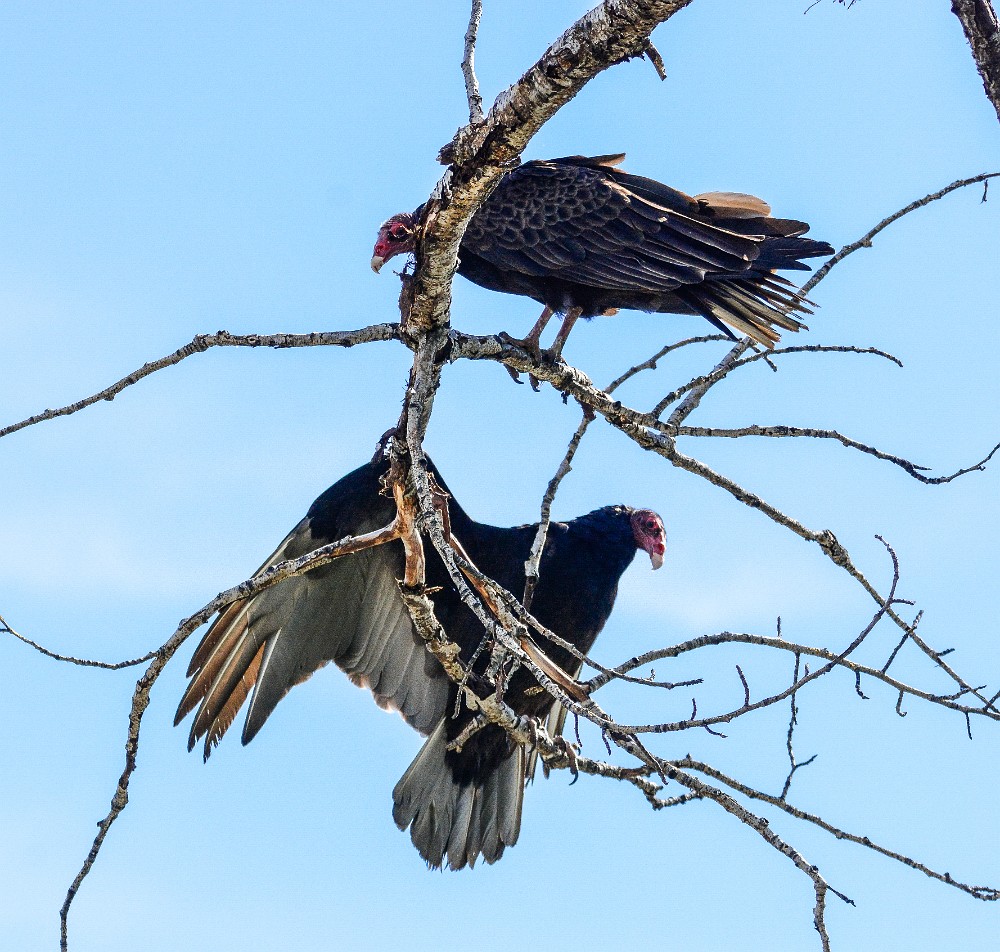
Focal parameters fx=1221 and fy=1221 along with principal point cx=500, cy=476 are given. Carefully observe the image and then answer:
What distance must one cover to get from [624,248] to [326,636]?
1.63 meters

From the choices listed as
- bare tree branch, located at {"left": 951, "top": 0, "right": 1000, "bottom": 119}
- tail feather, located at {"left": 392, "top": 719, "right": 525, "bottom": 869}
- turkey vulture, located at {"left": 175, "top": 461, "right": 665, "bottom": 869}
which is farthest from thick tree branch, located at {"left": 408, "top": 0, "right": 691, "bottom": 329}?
tail feather, located at {"left": 392, "top": 719, "right": 525, "bottom": 869}

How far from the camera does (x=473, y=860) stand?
4.28m

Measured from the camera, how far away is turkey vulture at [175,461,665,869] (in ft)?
13.3

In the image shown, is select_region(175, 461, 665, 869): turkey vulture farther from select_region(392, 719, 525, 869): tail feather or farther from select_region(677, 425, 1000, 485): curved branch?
select_region(677, 425, 1000, 485): curved branch

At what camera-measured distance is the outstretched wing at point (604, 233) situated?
3.70m

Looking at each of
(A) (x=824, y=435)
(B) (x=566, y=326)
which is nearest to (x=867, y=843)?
(A) (x=824, y=435)

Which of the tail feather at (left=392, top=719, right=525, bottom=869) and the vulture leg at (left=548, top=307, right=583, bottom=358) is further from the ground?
A: the vulture leg at (left=548, top=307, right=583, bottom=358)

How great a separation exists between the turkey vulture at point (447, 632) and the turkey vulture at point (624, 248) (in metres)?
0.82

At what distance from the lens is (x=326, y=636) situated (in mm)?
4148

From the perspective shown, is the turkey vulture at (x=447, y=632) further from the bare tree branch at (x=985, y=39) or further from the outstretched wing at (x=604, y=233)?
the bare tree branch at (x=985, y=39)

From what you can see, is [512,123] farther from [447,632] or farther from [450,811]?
[450,811]

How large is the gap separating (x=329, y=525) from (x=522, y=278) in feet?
3.35

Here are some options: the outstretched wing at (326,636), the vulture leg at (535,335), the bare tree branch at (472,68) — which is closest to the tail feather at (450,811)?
the outstretched wing at (326,636)

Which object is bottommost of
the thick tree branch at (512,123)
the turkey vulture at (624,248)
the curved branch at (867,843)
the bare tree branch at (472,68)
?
the curved branch at (867,843)
